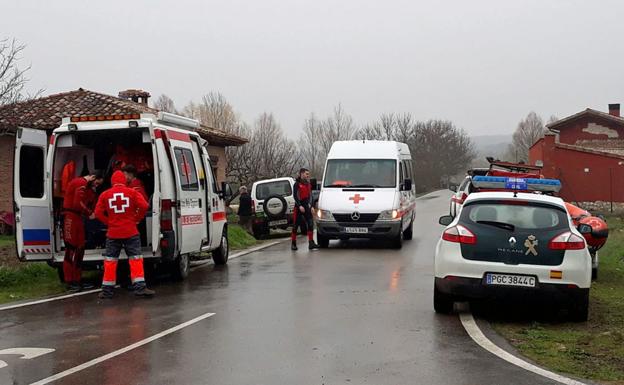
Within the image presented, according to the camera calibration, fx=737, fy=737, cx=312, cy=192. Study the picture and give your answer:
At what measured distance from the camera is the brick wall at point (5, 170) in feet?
78.4

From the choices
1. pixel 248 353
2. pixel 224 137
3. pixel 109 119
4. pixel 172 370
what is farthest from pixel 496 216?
pixel 224 137

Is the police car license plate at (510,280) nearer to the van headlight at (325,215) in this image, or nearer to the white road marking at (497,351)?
the white road marking at (497,351)

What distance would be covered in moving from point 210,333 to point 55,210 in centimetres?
492

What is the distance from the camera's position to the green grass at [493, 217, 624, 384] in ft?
21.3

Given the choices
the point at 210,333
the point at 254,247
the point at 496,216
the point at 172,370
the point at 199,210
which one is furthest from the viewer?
the point at 254,247

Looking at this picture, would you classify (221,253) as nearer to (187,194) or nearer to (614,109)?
(187,194)

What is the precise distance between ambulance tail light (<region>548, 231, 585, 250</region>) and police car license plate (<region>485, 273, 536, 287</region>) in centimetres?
45

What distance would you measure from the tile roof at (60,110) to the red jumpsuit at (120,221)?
40.9ft

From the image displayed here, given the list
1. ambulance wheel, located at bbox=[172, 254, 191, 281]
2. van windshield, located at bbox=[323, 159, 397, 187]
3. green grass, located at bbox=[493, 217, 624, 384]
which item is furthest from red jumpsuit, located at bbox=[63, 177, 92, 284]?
van windshield, located at bbox=[323, 159, 397, 187]

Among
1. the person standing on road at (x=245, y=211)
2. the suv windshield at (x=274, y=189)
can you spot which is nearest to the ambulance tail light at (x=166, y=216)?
the person standing on road at (x=245, y=211)

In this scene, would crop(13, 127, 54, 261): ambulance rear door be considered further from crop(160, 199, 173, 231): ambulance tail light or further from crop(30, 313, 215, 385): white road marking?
crop(30, 313, 215, 385): white road marking

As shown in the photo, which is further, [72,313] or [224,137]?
[224,137]

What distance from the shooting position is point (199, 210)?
12.7 meters

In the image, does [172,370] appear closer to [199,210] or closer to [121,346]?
[121,346]
